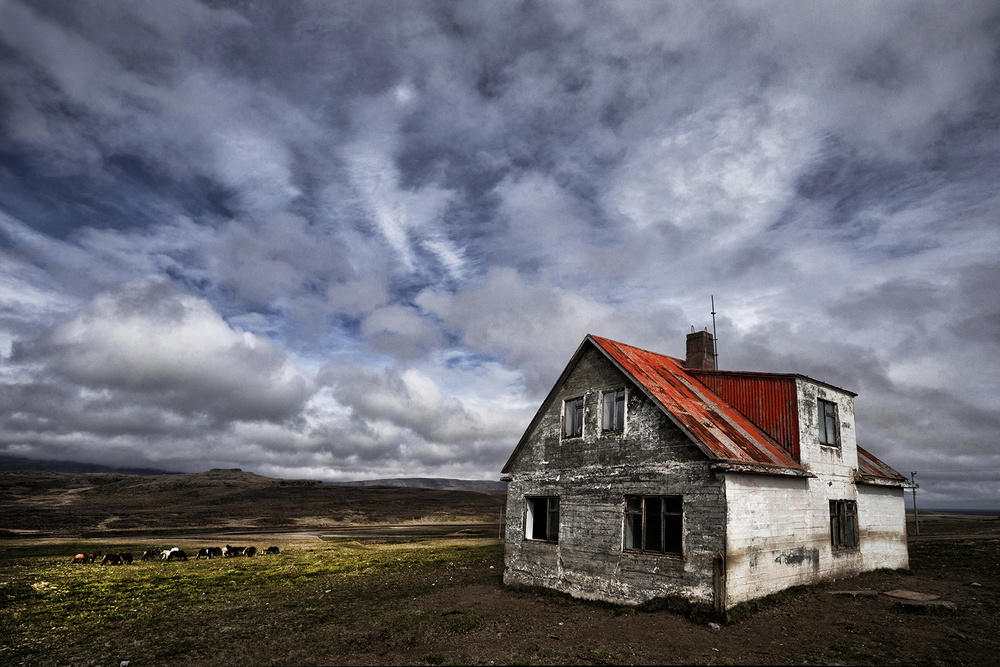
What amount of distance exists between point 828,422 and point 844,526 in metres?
3.57

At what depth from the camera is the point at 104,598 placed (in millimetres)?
20031

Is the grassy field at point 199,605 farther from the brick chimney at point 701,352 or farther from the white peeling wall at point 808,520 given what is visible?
the brick chimney at point 701,352

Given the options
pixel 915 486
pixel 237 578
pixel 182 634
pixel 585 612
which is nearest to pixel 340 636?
pixel 182 634

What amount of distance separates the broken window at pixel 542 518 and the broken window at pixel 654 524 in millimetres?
3343

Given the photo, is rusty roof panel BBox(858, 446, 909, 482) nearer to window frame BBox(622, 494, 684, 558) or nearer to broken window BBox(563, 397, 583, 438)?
window frame BBox(622, 494, 684, 558)

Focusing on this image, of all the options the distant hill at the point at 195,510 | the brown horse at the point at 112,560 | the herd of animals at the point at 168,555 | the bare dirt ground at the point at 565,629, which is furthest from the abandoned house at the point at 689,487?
the distant hill at the point at 195,510

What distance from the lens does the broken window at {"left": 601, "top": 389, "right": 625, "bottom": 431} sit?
18.2 meters

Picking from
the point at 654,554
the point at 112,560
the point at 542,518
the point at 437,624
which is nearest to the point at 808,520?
the point at 654,554

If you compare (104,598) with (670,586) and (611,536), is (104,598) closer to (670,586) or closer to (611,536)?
(611,536)

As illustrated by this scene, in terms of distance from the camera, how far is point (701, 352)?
23859mm

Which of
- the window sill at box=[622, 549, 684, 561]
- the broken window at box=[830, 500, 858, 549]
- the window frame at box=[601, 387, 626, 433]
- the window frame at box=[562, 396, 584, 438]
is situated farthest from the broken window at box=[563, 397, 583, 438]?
the broken window at box=[830, 500, 858, 549]

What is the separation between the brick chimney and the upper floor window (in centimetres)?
492

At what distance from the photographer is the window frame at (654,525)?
15.7 metres

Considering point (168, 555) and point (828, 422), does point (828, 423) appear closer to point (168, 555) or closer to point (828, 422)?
point (828, 422)
